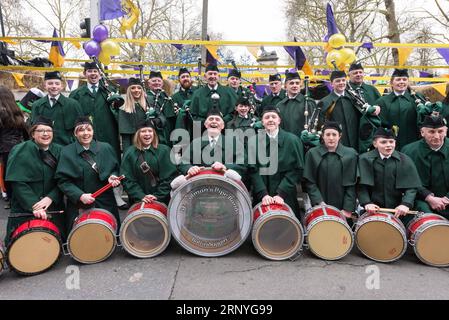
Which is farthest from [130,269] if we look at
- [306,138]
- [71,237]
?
[306,138]

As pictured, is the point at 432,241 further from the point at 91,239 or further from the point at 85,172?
the point at 85,172

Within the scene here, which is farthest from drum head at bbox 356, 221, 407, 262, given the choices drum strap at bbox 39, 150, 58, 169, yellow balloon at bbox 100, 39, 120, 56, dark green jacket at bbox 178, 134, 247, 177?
yellow balloon at bbox 100, 39, 120, 56

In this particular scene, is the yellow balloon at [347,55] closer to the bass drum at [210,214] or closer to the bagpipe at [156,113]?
the bagpipe at [156,113]

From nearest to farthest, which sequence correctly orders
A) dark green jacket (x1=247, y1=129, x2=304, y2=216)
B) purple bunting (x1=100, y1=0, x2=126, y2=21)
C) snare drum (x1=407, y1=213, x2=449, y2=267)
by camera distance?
snare drum (x1=407, y1=213, x2=449, y2=267), dark green jacket (x1=247, y1=129, x2=304, y2=216), purple bunting (x1=100, y1=0, x2=126, y2=21)

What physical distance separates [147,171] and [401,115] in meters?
3.69

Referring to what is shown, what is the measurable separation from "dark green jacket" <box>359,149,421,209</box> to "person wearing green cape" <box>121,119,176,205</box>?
2244 millimetres

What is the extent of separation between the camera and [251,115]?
19.7 feet

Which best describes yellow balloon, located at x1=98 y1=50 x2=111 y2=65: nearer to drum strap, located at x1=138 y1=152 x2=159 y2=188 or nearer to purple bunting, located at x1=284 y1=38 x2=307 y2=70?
drum strap, located at x1=138 y1=152 x2=159 y2=188

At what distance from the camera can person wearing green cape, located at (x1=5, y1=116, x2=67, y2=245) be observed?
4090 millimetres

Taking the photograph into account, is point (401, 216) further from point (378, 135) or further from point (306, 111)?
point (306, 111)

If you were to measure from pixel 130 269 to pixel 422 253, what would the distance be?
2.97 meters

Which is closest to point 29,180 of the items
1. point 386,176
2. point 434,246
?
point 386,176

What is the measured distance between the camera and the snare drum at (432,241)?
3854 millimetres

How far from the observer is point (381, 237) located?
157 inches
